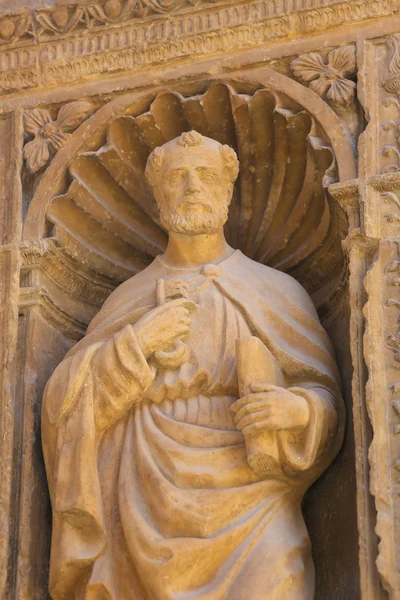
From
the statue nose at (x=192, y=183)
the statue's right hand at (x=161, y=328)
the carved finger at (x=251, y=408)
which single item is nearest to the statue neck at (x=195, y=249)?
the statue nose at (x=192, y=183)

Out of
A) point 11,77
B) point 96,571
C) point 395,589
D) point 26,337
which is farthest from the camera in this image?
Result: point 11,77

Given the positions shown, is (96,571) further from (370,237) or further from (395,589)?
(370,237)

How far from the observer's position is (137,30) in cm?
718

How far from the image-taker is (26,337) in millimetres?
6664

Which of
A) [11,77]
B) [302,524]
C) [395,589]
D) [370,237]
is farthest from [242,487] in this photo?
[11,77]

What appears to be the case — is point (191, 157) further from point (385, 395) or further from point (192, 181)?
point (385, 395)

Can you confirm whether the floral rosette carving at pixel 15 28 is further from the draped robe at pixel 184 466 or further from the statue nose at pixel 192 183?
the draped robe at pixel 184 466

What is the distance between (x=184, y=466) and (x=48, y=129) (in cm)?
203

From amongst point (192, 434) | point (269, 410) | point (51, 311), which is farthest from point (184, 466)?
point (51, 311)

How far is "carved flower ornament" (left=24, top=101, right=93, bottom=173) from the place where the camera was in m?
7.06

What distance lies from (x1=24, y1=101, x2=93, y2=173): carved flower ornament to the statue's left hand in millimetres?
1802

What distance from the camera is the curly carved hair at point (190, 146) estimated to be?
6.61 meters

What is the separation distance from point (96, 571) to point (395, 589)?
1196mm

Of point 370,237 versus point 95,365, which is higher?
point 370,237
